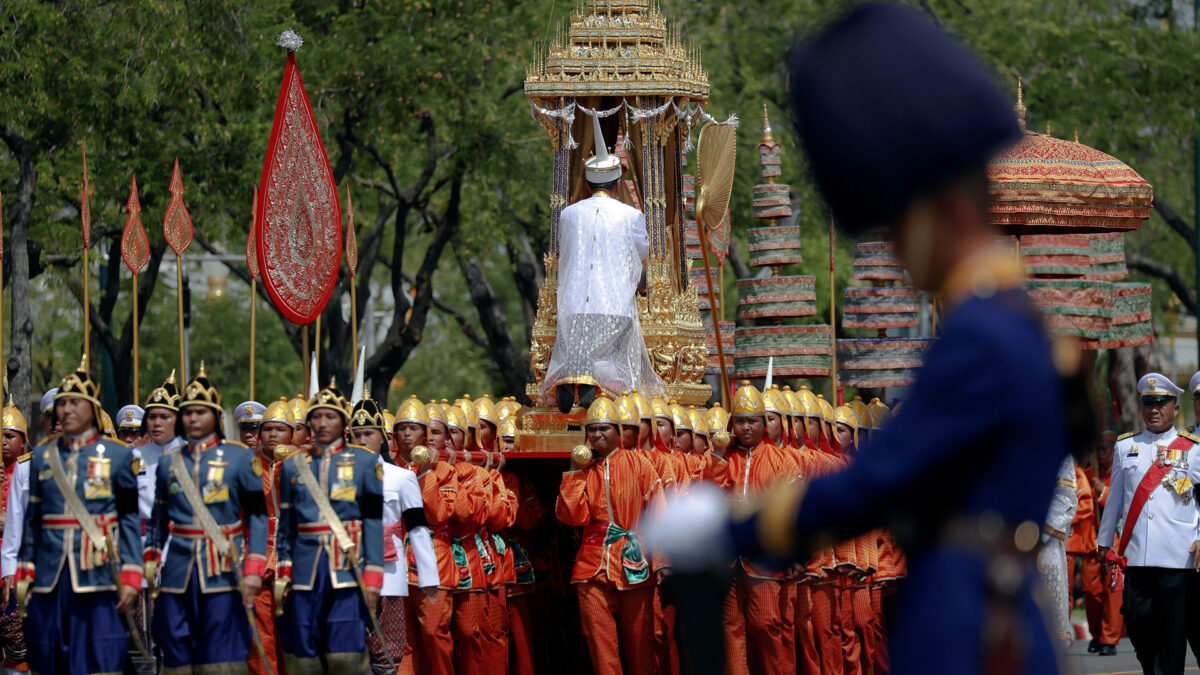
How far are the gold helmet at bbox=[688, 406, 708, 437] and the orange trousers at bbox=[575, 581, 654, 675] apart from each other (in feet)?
5.73

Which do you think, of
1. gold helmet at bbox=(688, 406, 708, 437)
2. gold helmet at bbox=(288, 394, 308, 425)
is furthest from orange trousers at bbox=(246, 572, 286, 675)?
gold helmet at bbox=(688, 406, 708, 437)

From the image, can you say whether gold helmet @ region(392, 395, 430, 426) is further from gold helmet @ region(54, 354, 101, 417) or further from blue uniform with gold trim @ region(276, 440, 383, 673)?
gold helmet @ region(54, 354, 101, 417)

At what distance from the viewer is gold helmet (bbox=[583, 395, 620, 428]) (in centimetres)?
1190

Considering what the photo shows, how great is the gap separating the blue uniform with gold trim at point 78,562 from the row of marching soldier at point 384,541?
1 centimetres

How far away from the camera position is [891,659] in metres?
3.15

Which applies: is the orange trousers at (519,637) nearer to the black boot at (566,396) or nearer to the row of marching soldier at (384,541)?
the row of marching soldier at (384,541)

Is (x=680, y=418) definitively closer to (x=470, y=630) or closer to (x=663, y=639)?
(x=663, y=639)

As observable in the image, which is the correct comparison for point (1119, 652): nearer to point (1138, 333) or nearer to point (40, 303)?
point (1138, 333)

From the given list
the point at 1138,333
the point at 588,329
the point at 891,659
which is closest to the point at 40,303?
the point at 1138,333

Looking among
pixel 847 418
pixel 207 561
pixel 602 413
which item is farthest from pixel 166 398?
pixel 847 418

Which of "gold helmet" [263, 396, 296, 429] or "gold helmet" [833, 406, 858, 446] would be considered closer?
"gold helmet" [263, 396, 296, 429]

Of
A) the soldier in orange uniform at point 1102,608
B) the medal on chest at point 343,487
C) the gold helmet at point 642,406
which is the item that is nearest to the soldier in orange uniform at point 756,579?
the gold helmet at point 642,406

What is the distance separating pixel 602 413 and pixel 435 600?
167 cm

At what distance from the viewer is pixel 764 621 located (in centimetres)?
1263
